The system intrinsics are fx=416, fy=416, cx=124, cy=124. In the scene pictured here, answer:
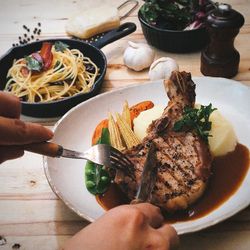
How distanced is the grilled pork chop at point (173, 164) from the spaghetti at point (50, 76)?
0.54 metres

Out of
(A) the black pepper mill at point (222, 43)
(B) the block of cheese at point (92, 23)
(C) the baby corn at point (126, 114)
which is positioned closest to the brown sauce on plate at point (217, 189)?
(C) the baby corn at point (126, 114)

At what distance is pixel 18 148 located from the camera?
112cm

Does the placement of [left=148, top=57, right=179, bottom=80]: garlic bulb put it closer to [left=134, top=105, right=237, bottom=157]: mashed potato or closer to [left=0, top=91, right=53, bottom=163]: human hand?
[left=134, top=105, right=237, bottom=157]: mashed potato

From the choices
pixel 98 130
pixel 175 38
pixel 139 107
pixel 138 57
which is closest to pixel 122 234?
pixel 98 130

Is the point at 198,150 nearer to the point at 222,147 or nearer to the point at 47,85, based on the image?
the point at 222,147

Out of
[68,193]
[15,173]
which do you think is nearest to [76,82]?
[15,173]

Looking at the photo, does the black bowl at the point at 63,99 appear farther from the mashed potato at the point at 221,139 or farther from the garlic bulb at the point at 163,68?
the mashed potato at the point at 221,139

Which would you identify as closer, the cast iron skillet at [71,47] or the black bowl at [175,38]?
the cast iron skillet at [71,47]

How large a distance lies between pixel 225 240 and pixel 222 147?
1.26ft

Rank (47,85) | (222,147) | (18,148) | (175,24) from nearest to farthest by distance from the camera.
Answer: (18,148) → (222,147) → (47,85) → (175,24)

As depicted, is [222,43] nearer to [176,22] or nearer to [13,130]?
[176,22]

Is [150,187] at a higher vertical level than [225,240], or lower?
higher

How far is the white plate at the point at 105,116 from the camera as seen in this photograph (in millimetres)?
1305

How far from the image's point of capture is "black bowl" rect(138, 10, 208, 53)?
6.85 ft
